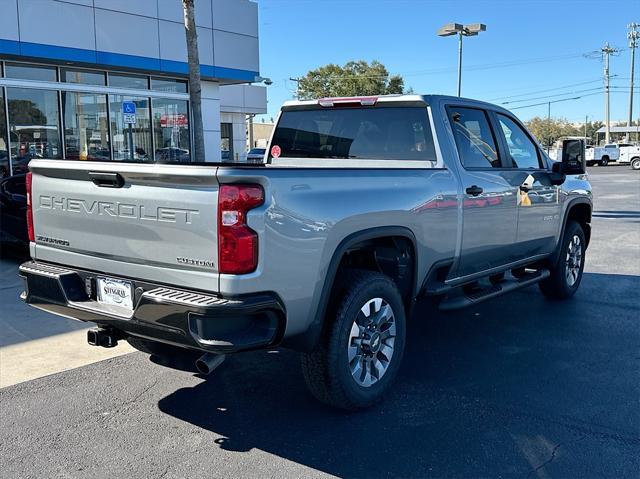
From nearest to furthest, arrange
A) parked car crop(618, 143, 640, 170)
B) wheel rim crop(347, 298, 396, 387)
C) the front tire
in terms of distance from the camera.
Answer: the front tire
wheel rim crop(347, 298, 396, 387)
parked car crop(618, 143, 640, 170)

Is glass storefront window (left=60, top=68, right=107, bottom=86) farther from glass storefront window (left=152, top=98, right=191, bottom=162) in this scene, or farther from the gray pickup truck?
the gray pickup truck

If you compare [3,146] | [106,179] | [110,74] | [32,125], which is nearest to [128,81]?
[110,74]

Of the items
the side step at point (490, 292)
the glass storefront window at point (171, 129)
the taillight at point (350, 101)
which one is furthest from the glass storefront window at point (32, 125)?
the side step at point (490, 292)

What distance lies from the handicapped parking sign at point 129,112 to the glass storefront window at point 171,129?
0.62 metres

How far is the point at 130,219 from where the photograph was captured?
11.6ft

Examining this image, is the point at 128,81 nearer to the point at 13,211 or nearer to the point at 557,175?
the point at 13,211

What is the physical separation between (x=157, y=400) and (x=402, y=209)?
2138mm

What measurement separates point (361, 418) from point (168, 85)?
45.5 feet

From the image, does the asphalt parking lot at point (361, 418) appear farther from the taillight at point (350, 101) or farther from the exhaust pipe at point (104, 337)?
the taillight at point (350, 101)

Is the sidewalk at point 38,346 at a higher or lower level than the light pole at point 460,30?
lower

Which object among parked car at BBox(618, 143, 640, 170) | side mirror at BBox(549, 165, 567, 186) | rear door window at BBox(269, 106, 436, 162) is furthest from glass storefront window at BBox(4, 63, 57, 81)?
parked car at BBox(618, 143, 640, 170)

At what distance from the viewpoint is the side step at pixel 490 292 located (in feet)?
16.3

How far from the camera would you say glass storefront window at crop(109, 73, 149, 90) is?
14949 mm

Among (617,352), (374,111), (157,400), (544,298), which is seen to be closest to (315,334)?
(157,400)
